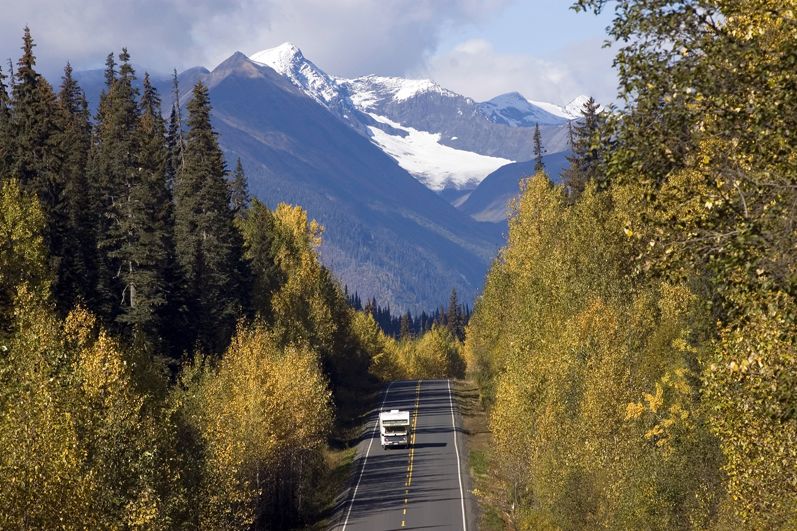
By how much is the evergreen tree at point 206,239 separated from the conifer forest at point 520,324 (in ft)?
0.76

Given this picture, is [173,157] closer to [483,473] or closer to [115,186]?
[115,186]

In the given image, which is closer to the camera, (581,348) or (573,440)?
(573,440)

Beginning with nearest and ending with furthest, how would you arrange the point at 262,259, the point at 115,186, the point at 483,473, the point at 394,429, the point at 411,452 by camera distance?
the point at 483,473 → the point at 115,186 → the point at 411,452 → the point at 394,429 → the point at 262,259

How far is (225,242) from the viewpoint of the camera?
73.6m

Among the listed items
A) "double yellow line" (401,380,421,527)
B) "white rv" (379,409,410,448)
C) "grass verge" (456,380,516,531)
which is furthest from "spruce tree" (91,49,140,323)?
"grass verge" (456,380,516,531)

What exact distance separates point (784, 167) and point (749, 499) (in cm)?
1031

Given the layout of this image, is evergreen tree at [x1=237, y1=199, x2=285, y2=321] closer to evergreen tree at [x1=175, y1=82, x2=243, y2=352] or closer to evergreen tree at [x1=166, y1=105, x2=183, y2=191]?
evergreen tree at [x1=175, y1=82, x2=243, y2=352]

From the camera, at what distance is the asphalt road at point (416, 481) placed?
180 feet

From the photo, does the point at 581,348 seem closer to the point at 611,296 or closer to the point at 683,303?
the point at 683,303

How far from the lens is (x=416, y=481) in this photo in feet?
214

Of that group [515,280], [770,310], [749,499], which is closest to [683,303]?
[749,499]

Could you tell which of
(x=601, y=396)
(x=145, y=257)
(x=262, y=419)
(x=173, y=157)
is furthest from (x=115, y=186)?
(x=601, y=396)

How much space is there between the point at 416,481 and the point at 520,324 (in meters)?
13.5

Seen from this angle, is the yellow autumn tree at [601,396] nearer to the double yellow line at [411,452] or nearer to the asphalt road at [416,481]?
the asphalt road at [416,481]
